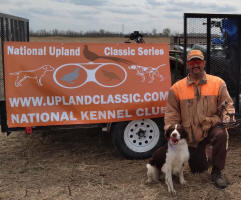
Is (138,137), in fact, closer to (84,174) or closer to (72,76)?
(84,174)

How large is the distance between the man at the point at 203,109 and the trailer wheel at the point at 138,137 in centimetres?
77

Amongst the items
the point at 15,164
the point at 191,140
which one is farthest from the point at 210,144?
the point at 15,164

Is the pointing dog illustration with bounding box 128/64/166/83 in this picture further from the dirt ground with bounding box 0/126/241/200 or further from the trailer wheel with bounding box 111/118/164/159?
the dirt ground with bounding box 0/126/241/200

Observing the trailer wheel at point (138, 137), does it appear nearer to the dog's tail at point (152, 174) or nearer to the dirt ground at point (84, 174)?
the dirt ground at point (84, 174)

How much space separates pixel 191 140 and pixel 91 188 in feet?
4.41

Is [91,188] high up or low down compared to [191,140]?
down

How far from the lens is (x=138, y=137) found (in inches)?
178

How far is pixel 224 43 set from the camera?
466 cm

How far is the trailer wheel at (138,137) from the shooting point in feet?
14.6

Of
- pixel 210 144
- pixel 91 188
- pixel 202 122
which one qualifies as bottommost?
pixel 91 188

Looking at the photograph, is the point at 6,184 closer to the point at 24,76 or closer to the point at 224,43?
the point at 24,76

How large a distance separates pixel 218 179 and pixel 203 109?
88cm

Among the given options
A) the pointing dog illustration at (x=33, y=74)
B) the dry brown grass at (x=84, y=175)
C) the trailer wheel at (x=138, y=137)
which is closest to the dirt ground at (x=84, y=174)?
the dry brown grass at (x=84, y=175)

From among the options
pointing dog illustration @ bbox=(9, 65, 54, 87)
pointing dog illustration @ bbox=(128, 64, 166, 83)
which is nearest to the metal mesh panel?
pointing dog illustration @ bbox=(128, 64, 166, 83)
